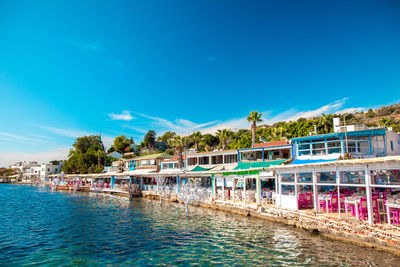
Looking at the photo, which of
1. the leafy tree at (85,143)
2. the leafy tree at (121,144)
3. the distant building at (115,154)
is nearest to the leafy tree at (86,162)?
the distant building at (115,154)

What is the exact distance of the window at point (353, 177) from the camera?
21022mm

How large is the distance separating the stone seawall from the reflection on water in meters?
0.47

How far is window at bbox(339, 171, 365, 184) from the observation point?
21022 millimetres

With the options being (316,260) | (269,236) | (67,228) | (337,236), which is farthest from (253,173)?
(67,228)

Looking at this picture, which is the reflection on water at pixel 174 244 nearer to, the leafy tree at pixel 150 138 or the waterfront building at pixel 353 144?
the waterfront building at pixel 353 144

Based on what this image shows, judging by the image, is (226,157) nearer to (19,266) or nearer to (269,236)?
(269,236)

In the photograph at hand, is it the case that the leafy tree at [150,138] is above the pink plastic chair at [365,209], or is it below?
above

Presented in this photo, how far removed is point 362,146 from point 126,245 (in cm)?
2478

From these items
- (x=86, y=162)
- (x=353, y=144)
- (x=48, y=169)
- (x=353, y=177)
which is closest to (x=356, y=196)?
(x=353, y=177)

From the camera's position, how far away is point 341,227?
44.7ft

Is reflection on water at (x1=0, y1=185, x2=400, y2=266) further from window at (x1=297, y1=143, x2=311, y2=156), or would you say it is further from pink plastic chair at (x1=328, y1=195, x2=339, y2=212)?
window at (x1=297, y1=143, x2=311, y2=156)

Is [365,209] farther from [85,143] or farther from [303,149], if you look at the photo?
[85,143]

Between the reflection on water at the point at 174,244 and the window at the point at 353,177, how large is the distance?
8.38 metres

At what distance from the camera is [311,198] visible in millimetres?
19188
